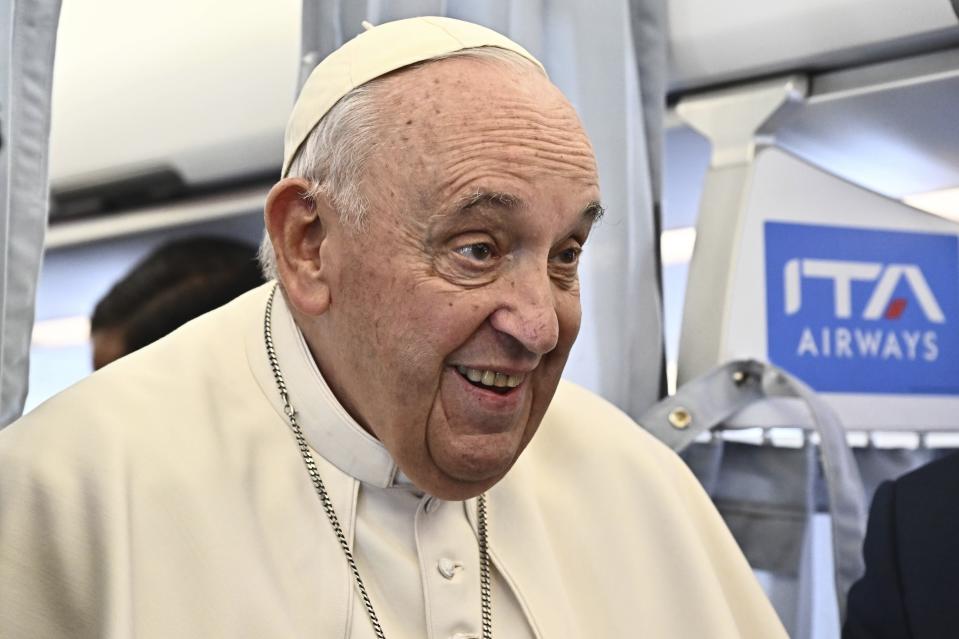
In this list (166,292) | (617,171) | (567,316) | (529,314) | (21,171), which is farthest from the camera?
(166,292)

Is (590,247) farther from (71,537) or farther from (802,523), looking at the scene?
(71,537)

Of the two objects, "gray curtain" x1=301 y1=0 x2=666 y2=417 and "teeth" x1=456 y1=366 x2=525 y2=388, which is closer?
"teeth" x1=456 y1=366 x2=525 y2=388

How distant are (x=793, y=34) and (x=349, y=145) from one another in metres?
1.29

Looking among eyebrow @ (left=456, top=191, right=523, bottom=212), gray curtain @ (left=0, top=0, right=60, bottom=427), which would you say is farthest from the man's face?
gray curtain @ (left=0, top=0, right=60, bottom=427)

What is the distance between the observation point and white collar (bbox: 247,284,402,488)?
63.2 inches

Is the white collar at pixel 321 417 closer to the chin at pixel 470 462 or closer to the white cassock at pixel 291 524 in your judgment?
the white cassock at pixel 291 524

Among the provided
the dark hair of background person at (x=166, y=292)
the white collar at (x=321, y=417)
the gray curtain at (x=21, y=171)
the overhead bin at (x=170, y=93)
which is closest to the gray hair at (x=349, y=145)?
the white collar at (x=321, y=417)

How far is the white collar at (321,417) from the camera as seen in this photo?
161 centimetres

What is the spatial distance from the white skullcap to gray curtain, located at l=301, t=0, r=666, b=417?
0.94 meters

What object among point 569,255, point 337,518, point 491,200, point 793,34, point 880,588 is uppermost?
point 793,34

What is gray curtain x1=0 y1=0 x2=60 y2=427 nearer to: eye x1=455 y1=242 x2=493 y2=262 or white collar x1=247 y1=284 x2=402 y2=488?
white collar x1=247 y1=284 x2=402 y2=488

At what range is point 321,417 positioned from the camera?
5.32 feet

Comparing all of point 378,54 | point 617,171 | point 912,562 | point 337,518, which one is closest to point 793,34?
point 617,171

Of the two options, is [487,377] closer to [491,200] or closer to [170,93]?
[491,200]
